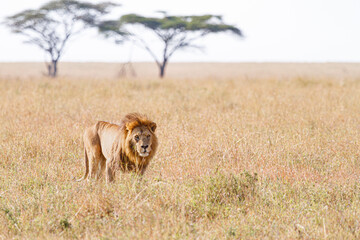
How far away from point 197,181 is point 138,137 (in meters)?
0.91

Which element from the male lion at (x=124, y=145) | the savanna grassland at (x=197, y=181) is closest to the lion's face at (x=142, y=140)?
the male lion at (x=124, y=145)

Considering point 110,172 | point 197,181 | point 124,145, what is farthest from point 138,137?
point 197,181

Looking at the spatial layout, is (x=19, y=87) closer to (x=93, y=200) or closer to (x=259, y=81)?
(x=259, y=81)

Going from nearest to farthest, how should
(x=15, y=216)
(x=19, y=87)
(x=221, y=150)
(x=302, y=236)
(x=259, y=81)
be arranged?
(x=302, y=236) < (x=15, y=216) < (x=221, y=150) < (x=19, y=87) < (x=259, y=81)

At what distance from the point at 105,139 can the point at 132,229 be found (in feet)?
4.92

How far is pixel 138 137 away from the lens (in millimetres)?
4531

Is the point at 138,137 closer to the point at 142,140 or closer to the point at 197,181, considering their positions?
the point at 142,140

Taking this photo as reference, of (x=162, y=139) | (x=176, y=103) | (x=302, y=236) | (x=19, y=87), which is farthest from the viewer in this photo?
(x=19, y=87)

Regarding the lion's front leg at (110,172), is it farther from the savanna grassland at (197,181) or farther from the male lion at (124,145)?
the savanna grassland at (197,181)

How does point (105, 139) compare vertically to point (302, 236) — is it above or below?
above

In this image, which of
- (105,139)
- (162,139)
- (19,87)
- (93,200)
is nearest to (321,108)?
(162,139)

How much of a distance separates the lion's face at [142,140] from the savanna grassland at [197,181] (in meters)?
0.34

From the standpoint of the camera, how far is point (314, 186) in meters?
4.82

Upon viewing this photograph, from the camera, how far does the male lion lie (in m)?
4.54
